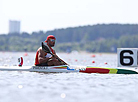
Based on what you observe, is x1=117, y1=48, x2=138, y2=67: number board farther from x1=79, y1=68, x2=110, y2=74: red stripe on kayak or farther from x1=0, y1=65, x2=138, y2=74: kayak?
x1=79, y1=68, x2=110, y2=74: red stripe on kayak

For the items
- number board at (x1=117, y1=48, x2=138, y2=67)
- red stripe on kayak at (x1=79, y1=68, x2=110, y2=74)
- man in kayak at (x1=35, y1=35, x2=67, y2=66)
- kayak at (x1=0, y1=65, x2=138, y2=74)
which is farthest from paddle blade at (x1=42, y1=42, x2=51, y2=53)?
number board at (x1=117, y1=48, x2=138, y2=67)

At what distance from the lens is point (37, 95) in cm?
1083

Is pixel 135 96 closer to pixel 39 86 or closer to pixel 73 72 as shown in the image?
pixel 39 86

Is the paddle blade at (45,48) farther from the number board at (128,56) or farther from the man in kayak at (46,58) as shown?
the number board at (128,56)

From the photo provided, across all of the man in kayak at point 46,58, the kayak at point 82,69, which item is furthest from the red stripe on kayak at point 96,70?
the man in kayak at point 46,58

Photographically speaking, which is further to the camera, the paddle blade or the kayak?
the paddle blade

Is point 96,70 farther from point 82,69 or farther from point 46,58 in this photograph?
point 46,58

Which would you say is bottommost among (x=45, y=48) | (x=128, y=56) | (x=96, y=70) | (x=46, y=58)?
(x=96, y=70)

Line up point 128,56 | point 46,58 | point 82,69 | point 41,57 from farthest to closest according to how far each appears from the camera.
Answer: point 128,56 < point 82,69 < point 46,58 < point 41,57

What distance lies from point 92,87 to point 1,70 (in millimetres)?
8515

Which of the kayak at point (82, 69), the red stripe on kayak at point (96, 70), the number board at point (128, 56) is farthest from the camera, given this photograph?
the number board at point (128, 56)

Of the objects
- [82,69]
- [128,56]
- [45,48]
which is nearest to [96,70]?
[82,69]

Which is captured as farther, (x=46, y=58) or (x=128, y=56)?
(x=128, y=56)

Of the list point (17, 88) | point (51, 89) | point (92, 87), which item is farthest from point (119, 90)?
point (17, 88)
